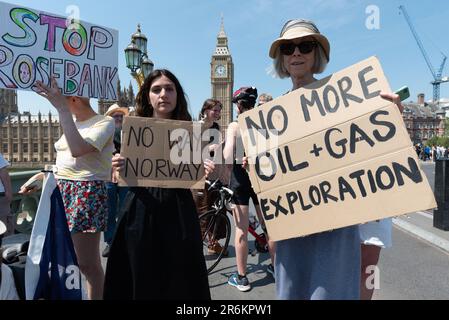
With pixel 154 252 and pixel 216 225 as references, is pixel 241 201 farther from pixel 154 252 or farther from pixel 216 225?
pixel 154 252

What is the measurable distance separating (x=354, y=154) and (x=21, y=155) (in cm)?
9200

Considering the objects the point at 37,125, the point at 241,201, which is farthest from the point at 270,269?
the point at 37,125

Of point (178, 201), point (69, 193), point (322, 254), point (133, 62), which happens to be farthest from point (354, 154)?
point (133, 62)

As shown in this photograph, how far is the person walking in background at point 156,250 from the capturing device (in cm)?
177

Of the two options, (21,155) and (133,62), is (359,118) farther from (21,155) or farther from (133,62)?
(21,155)

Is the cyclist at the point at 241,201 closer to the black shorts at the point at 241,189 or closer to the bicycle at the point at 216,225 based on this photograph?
the black shorts at the point at 241,189

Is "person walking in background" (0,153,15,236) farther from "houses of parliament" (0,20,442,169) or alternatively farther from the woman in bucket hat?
"houses of parliament" (0,20,442,169)

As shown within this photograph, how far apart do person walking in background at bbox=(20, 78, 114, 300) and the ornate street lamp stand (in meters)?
7.61

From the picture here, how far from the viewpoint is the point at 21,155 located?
78.1 metres

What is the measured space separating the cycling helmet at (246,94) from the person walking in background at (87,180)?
4.00 feet

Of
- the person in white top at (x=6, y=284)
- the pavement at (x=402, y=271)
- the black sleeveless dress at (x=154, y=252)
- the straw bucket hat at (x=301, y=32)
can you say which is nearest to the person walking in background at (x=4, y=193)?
the pavement at (x=402, y=271)

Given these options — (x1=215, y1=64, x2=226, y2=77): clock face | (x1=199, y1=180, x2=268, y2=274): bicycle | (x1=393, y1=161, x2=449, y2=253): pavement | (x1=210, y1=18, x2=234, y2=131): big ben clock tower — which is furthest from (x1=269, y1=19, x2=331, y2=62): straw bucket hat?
(x1=215, y1=64, x2=226, y2=77): clock face

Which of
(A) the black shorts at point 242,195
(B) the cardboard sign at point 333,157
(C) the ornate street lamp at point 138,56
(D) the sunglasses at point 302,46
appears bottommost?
(A) the black shorts at point 242,195

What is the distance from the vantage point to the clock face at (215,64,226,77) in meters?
88.6
